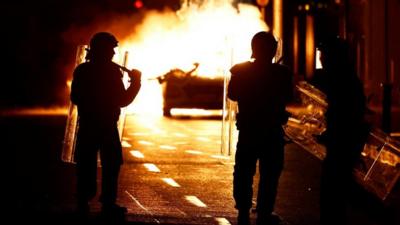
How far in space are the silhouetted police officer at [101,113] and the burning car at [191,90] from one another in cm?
1638

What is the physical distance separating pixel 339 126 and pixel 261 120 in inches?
32.8

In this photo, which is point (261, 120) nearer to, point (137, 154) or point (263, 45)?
point (263, 45)

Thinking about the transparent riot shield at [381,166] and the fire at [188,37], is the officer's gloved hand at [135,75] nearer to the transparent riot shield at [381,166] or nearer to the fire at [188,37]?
the transparent riot shield at [381,166]

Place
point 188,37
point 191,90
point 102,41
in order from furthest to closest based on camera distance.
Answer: point 188,37 → point 191,90 → point 102,41

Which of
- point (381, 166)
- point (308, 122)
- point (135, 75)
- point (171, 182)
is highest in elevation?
point (135, 75)

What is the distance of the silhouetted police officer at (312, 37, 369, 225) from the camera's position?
6625 mm

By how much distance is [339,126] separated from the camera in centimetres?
666

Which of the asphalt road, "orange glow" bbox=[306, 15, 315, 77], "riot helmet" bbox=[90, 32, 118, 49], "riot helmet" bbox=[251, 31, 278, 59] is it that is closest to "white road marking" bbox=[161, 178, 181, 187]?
the asphalt road

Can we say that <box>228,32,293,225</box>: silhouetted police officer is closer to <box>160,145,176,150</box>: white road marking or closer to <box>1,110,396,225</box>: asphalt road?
<box>1,110,396,225</box>: asphalt road

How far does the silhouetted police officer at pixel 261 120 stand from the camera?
7.24 m

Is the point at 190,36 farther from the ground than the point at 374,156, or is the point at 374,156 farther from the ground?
the point at 190,36

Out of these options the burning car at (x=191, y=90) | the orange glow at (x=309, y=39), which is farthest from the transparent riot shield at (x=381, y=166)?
the orange glow at (x=309, y=39)

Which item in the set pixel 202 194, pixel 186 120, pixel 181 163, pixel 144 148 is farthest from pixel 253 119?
pixel 186 120

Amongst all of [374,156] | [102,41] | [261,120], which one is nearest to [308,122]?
[374,156]
